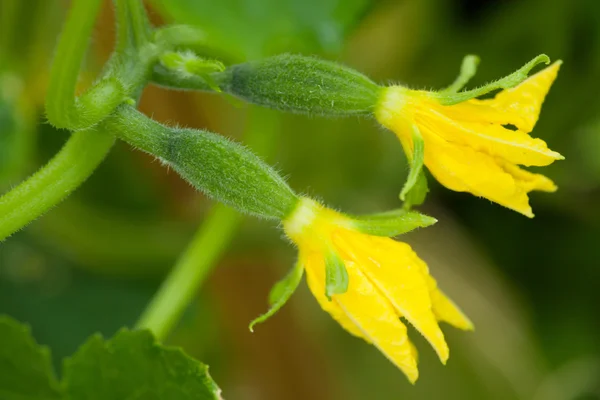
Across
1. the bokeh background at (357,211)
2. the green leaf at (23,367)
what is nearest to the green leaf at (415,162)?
the green leaf at (23,367)

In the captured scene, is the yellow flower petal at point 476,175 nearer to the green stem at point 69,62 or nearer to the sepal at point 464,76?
the sepal at point 464,76

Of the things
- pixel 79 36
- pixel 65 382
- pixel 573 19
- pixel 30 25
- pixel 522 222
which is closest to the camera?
pixel 79 36

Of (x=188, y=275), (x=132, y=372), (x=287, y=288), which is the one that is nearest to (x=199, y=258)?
(x=188, y=275)

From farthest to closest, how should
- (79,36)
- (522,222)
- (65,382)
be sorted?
(522,222) → (65,382) → (79,36)

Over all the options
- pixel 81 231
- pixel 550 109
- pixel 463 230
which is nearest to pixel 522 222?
pixel 463 230

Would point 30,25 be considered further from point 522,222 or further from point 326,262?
point 522,222

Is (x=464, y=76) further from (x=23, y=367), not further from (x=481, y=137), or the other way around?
(x=23, y=367)
